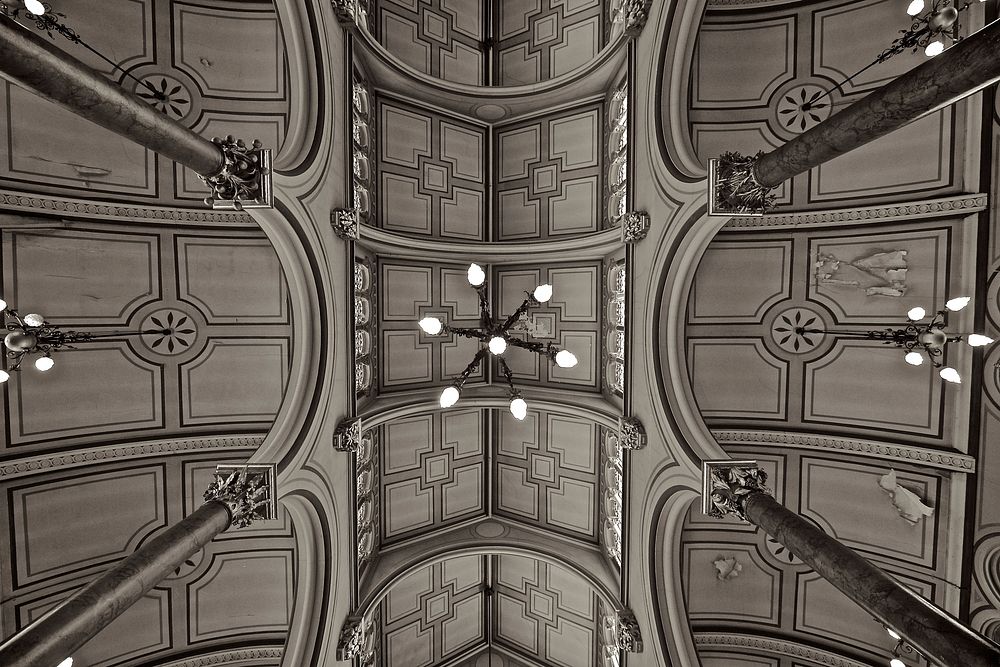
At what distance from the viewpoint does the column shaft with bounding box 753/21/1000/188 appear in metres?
2.78

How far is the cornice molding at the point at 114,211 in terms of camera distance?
18.8 ft

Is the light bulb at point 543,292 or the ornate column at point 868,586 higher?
the light bulb at point 543,292

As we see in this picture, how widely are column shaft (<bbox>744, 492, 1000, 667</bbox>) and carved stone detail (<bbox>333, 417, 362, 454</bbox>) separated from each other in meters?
5.42

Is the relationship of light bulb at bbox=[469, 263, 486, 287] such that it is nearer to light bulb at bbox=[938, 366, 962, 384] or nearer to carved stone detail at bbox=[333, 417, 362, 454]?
carved stone detail at bbox=[333, 417, 362, 454]

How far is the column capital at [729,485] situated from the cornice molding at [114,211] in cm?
733

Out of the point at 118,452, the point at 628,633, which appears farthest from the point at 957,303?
the point at 118,452

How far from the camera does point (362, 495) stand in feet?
26.0

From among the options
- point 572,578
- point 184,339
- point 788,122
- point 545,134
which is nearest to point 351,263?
point 184,339

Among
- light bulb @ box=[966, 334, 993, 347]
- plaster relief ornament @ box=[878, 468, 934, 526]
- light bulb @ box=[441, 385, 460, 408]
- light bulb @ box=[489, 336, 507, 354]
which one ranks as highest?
light bulb @ box=[966, 334, 993, 347]

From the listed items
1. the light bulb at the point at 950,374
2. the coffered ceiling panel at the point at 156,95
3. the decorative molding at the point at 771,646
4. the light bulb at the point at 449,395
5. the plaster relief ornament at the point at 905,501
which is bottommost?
the decorative molding at the point at 771,646

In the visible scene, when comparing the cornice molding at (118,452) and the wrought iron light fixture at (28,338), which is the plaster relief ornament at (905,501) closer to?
the cornice molding at (118,452)

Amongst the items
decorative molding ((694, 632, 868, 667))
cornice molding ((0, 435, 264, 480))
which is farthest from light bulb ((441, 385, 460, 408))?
decorative molding ((694, 632, 868, 667))

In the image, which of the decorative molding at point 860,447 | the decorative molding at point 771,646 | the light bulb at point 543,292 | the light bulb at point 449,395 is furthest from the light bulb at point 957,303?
the light bulb at point 449,395

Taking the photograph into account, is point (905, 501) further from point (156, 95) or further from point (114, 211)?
point (156, 95)
